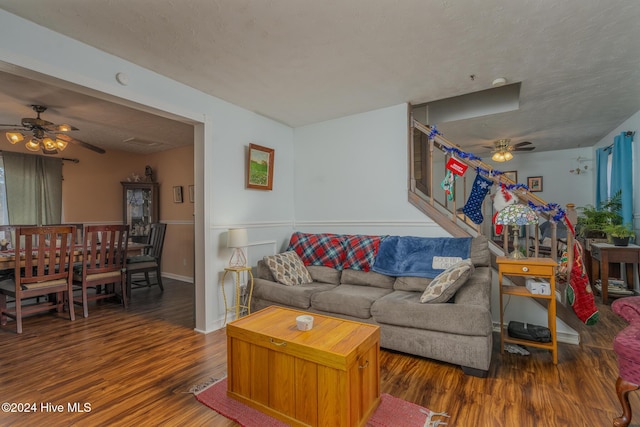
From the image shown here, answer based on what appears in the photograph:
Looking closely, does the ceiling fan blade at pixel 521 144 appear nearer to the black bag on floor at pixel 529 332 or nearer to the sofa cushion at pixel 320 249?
the black bag on floor at pixel 529 332

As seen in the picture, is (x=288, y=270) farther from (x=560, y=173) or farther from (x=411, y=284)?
(x=560, y=173)

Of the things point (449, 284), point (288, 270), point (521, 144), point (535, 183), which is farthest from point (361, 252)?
point (535, 183)

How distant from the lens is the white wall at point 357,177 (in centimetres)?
354

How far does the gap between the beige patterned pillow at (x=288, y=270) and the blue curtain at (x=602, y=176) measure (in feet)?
17.2

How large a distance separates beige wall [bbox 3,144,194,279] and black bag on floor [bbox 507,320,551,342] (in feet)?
15.8

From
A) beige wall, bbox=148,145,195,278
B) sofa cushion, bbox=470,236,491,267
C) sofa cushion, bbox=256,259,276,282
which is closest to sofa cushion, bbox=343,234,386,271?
sofa cushion, bbox=256,259,276,282

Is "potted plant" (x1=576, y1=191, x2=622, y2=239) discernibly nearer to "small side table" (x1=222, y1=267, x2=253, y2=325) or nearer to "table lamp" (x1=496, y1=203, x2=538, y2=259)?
"table lamp" (x1=496, y1=203, x2=538, y2=259)

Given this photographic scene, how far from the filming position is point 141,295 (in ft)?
14.8

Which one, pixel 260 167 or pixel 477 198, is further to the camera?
pixel 260 167

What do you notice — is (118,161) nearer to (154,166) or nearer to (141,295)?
(154,166)

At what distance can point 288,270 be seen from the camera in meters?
3.35

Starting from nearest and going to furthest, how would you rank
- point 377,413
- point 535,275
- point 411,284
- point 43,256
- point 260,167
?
point 377,413
point 535,275
point 411,284
point 43,256
point 260,167

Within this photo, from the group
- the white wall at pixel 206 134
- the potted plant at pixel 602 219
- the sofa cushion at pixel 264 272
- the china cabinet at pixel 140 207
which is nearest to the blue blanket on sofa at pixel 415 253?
Answer: the sofa cushion at pixel 264 272

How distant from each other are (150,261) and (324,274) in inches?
110
